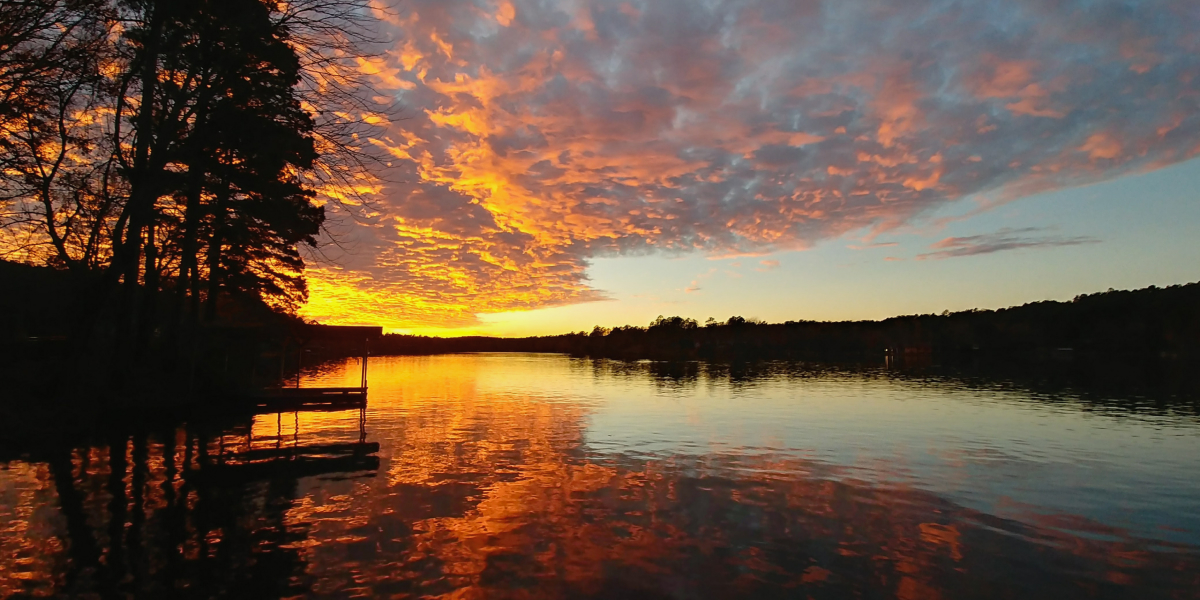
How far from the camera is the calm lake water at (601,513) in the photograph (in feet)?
30.4

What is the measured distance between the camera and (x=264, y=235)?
3431cm

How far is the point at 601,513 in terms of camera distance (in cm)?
1325

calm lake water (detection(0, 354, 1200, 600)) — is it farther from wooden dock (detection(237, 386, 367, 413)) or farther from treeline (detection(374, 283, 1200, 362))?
treeline (detection(374, 283, 1200, 362))

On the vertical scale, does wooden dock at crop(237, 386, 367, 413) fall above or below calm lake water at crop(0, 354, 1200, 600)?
above

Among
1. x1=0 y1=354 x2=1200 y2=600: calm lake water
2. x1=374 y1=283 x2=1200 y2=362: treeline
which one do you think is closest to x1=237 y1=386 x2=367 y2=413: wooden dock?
x1=0 y1=354 x2=1200 y2=600: calm lake water

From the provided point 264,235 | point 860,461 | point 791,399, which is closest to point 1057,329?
point 791,399

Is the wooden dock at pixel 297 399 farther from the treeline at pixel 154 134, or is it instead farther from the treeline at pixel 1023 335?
the treeline at pixel 1023 335

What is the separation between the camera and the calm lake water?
9266 mm

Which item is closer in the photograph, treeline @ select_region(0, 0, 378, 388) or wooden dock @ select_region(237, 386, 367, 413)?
treeline @ select_region(0, 0, 378, 388)

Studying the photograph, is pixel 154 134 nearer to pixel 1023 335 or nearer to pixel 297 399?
pixel 297 399

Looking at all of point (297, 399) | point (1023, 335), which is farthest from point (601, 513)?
point (1023, 335)

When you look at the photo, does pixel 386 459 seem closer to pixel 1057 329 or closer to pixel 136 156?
pixel 136 156

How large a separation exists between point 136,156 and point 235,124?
4.27 meters

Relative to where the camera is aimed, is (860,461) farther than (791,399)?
No
